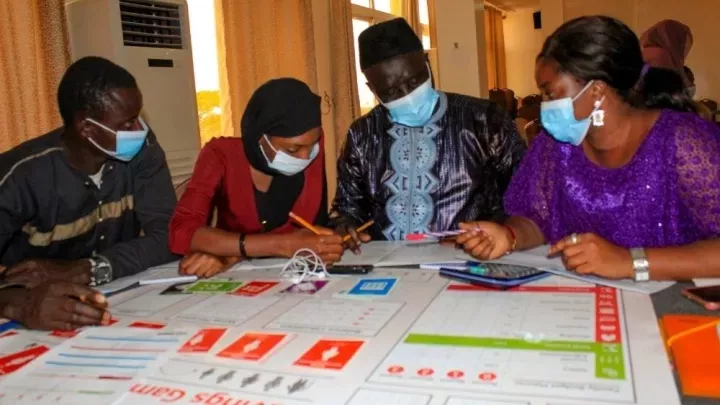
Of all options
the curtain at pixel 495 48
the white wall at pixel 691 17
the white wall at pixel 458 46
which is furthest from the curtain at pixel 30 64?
the curtain at pixel 495 48

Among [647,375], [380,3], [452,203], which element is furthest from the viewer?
[380,3]

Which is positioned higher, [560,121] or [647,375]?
[560,121]

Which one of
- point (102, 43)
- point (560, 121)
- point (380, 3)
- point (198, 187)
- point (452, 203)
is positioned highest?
point (380, 3)

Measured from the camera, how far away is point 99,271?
1.58 m

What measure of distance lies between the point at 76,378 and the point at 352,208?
125 centimetres

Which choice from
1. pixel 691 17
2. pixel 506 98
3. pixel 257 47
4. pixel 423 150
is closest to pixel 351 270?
pixel 423 150

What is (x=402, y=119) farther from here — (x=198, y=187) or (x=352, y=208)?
(x=198, y=187)

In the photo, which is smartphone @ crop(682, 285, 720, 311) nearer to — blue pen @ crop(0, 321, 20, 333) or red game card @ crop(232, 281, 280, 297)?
red game card @ crop(232, 281, 280, 297)

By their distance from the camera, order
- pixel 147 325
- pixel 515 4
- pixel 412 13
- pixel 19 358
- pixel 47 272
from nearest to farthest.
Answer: pixel 19 358
pixel 147 325
pixel 47 272
pixel 412 13
pixel 515 4

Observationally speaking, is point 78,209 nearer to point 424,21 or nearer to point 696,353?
point 696,353

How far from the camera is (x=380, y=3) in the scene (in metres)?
6.00

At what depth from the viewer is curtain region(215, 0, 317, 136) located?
3.41 m

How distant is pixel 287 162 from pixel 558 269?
0.89 m

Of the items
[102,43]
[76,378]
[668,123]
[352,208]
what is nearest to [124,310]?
[76,378]
